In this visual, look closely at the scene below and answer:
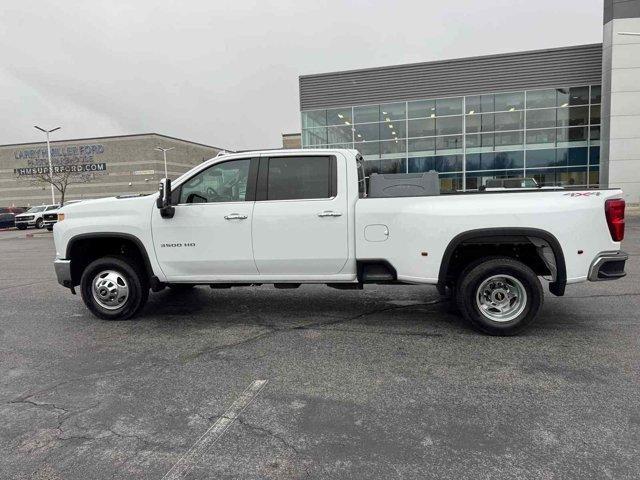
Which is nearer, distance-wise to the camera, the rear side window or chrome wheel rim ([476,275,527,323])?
chrome wheel rim ([476,275,527,323])

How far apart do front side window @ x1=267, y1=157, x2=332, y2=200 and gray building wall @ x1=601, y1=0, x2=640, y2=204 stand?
2751cm

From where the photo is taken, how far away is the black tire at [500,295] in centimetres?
483

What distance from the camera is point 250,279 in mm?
5496

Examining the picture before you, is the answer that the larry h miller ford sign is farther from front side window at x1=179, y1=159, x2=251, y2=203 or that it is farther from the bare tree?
front side window at x1=179, y1=159, x2=251, y2=203

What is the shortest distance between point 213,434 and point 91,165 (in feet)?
236

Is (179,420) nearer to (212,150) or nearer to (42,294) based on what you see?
(42,294)

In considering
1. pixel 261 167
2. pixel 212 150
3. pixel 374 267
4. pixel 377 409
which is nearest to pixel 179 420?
pixel 377 409

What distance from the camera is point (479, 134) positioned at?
30.2 m

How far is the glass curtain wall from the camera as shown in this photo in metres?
28.9

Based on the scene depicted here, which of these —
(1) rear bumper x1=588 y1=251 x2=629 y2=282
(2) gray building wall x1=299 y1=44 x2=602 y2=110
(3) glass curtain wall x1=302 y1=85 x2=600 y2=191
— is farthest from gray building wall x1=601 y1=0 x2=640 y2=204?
(1) rear bumper x1=588 y1=251 x2=629 y2=282

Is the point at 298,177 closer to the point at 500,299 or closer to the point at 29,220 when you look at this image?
the point at 500,299

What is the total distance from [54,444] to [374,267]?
338cm

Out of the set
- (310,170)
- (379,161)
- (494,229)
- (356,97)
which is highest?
(356,97)

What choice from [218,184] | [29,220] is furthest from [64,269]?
[29,220]
